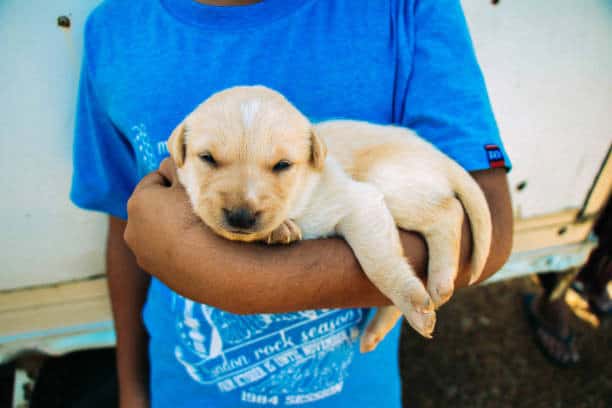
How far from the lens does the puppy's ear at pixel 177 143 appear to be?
1214 millimetres

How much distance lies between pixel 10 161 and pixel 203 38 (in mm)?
1226

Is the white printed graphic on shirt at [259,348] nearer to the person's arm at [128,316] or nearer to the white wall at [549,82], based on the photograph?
the person's arm at [128,316]

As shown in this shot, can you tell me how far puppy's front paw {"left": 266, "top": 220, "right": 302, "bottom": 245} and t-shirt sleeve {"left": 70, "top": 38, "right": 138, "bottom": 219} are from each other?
731 millimetres

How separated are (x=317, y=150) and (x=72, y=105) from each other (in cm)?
130

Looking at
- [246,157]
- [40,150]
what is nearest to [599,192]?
[246,157]

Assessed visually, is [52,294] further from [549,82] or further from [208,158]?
[549,82]

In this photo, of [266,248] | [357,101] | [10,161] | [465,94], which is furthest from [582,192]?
[10,161]

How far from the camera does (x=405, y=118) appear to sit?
55.1 inches

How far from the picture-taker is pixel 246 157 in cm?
113

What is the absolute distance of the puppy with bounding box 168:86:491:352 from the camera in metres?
1.13

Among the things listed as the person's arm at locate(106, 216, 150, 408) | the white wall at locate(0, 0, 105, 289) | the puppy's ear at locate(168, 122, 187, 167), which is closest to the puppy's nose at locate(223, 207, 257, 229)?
the puppy's ear at locate(168, 122, 187, 167)

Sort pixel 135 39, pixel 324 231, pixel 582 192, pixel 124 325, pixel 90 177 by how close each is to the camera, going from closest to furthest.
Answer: pixel 324 231 < pixel 135 39 < pixel 90 177 < pixel 124 325 < pixel 582 192

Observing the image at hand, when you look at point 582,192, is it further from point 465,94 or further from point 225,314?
point 225,314

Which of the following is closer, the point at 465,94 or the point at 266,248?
the point at 266,248
